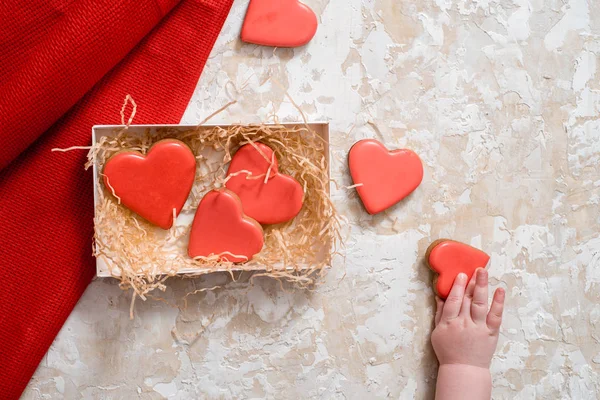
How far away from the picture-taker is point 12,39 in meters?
0.70

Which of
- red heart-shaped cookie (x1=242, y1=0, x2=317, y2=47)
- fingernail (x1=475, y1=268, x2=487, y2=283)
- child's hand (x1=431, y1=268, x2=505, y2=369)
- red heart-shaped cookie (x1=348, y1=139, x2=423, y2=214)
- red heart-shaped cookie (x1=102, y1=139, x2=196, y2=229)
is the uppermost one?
red heart-shaped cookie (x1=242, y1=0, x2=317, y2=47)

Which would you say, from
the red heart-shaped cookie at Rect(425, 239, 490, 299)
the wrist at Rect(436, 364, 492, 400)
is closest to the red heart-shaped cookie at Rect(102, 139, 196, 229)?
the red heart-shaped cookie at Rect(425, 239, 490, 299)

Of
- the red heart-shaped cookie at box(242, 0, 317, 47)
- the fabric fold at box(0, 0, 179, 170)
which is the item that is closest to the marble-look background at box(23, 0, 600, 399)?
the red heart-shaped cookie at box(242, 0, 317, 47)

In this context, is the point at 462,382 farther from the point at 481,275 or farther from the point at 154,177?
the point at 154,177

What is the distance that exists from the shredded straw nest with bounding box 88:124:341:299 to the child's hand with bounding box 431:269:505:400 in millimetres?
213

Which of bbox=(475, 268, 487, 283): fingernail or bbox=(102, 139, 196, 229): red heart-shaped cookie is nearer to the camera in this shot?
bbox=(102, 139, 196, 229): red heart-shaped cookie

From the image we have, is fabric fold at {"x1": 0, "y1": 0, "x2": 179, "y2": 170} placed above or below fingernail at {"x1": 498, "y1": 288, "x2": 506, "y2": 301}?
above

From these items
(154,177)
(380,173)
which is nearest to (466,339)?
(380,173)

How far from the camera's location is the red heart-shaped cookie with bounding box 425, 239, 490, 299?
33.2 inches

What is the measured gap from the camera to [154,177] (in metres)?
0.76

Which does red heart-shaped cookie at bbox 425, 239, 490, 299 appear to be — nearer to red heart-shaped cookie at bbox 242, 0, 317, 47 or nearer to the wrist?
the wrist

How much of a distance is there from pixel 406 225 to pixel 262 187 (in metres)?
0.24

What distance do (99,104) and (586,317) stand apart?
0.82m

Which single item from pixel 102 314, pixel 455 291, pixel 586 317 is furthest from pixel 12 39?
pixel 586 317
